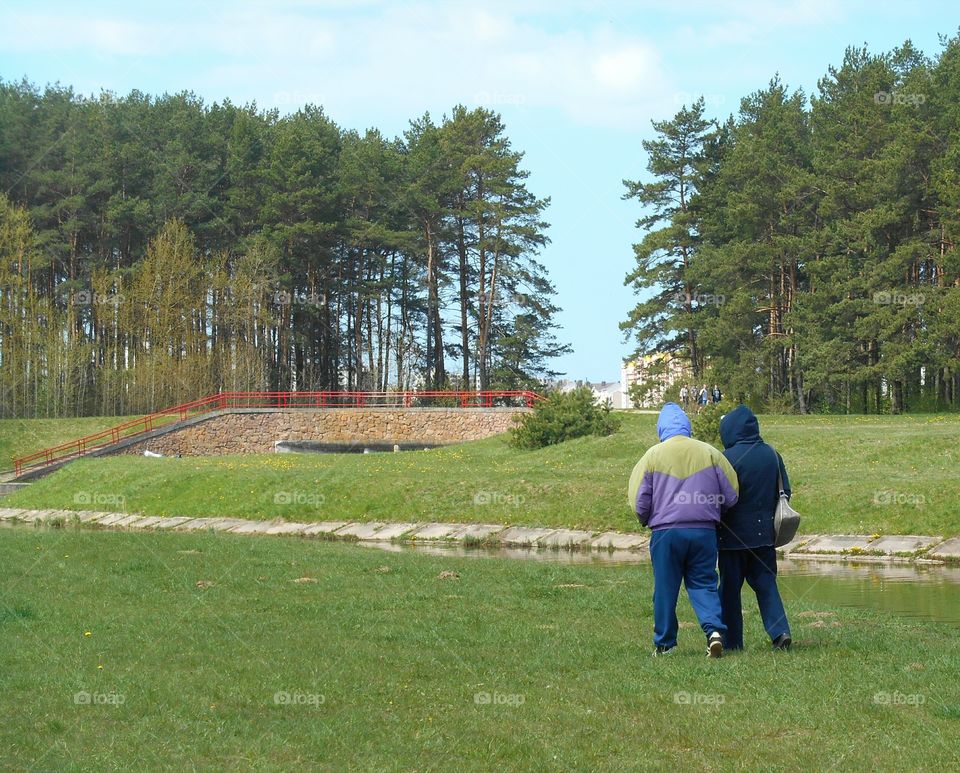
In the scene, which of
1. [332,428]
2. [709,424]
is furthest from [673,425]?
[332,428]

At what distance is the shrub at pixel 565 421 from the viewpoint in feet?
129

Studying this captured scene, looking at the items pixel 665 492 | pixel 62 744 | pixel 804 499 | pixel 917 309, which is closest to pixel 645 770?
pixel 62 744

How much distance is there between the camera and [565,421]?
3966cm

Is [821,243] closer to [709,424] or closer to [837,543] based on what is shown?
[709,424]

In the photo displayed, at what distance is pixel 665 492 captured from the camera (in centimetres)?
940

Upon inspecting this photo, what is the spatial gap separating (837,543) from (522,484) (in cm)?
970

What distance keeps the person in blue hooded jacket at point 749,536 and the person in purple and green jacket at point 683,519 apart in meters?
0.25

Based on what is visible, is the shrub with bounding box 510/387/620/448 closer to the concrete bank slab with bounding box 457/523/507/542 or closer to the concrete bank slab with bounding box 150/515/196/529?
the concrete bank slab with bounding box 457/523/507/542

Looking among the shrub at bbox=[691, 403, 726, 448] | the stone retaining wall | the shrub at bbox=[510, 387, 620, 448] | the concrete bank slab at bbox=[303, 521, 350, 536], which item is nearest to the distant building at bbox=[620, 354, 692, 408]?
the stone retaining wall

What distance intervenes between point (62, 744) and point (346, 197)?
68034 mm

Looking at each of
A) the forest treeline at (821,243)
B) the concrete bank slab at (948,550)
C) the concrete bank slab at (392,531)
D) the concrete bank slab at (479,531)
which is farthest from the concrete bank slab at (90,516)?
the forest treeline at (821,243)

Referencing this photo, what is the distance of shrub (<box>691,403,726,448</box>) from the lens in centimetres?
3203

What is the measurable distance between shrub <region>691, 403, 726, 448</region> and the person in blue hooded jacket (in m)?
22.3

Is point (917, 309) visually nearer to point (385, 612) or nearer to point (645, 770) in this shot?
point (385, 612)
